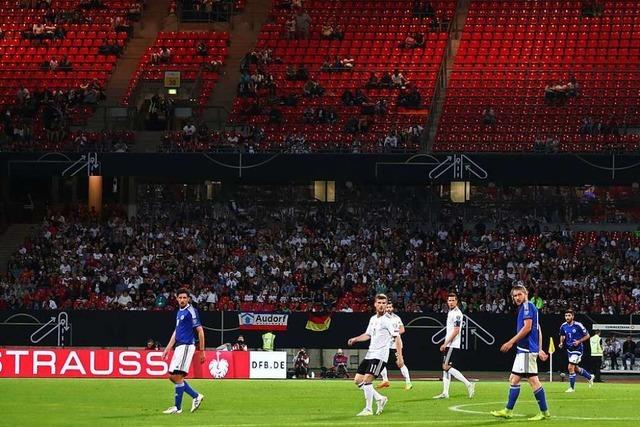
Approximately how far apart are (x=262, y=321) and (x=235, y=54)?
18445 mm

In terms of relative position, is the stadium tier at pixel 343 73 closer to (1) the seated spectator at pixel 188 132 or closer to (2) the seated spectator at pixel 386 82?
(2) the seated spectator at pixel 386 82

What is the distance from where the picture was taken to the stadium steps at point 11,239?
52.7 meters

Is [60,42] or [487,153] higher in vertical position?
[60,42]

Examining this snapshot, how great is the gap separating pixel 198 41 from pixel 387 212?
14272 mm

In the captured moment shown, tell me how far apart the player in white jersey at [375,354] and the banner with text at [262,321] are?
69.8 ft

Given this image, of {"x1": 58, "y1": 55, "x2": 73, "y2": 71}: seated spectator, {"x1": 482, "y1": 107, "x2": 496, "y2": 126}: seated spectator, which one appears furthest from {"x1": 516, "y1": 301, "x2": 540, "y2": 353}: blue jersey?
{"x1": 58, "y1": 55, "x2": 73, "y2": 71}: seated spectator

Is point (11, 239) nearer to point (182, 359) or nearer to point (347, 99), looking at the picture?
point (347, 99)

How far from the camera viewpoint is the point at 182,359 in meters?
23.9

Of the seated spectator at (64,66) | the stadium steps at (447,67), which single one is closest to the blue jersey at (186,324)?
the stadium steps at (447,67)

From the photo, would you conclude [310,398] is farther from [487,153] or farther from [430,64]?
[430,64]

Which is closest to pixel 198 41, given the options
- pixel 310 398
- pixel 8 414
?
pixel 310 398

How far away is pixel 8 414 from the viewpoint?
2405 cm

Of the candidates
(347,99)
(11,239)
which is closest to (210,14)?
(347,99)

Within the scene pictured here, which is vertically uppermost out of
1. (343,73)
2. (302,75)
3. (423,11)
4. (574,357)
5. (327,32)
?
(423,11)
